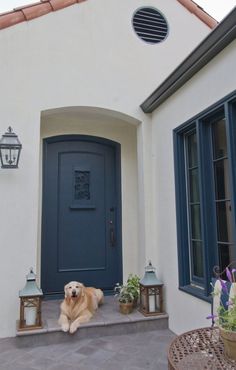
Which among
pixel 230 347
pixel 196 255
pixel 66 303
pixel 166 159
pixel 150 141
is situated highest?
pixel 150 141

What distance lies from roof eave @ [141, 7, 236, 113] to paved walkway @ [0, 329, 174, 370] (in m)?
2.62

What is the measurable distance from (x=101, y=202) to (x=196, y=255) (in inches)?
Result: 68.3

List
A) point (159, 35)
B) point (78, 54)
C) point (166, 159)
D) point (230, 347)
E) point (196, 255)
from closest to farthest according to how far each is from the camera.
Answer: point (230, 347) < point (196, 255) < point (166, 159) < point (78, 54) < point (159, 35)

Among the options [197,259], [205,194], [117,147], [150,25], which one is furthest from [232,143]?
[150,25]

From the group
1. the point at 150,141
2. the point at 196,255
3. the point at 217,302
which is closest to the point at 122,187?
the point at 150,141

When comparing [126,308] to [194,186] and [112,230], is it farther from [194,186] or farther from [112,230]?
[194,186]

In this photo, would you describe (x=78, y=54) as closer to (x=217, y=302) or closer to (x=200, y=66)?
(x=200, y=66)

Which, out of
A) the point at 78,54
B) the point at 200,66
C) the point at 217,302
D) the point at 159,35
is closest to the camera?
the point at 217,302

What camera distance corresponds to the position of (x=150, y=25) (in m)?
4.14

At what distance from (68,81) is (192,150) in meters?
1.75

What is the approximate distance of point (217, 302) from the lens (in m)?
2.18

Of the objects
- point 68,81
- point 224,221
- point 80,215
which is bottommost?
point 224,221

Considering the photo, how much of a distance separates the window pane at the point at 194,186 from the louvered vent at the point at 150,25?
210 cm

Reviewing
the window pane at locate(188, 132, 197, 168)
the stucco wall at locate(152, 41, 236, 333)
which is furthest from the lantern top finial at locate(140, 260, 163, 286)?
the window pane at locate(188, 132, 197, 168)
